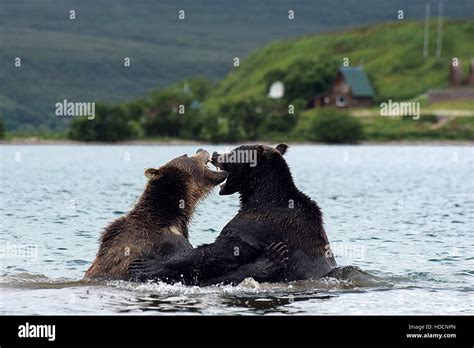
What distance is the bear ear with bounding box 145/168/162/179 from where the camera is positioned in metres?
16.6

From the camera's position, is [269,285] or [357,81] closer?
[269,285]

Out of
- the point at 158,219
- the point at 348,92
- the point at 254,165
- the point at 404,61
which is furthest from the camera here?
the point at 404,61

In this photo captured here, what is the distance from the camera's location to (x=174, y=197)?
16750 mm

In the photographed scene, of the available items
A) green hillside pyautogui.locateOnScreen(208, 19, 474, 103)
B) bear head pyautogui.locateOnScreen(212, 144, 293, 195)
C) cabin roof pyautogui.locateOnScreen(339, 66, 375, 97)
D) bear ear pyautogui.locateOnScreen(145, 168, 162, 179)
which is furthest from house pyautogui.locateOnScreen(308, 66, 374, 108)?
bear ear pyautogui.locateOnScreen(145, 168, 162, 179)

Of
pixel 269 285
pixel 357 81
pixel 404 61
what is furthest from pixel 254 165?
pixel 404 61

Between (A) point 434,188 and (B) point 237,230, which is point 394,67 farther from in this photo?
(B) point 237,230

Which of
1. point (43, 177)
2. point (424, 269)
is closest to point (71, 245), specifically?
point (424, 269)

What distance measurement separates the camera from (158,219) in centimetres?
1655

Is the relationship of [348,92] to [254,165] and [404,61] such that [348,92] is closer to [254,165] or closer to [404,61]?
[404,61]

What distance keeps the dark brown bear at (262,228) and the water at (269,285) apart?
274mm

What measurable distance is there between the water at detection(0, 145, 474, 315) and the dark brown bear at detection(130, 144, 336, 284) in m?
0.27

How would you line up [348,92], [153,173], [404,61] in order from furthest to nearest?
[404,61]
[348,92]
[153,173]

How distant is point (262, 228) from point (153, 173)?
1818mm

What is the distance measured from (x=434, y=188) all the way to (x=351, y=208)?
13.7 meters
